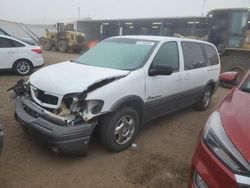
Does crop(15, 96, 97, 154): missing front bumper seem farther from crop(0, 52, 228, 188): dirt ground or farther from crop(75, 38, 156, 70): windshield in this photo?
crop(75, 38, 156, 70): windshield

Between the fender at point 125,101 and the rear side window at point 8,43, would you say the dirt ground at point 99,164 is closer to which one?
the fender at point 125,101

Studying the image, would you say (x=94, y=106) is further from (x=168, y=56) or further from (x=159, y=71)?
(x=168, y=56)

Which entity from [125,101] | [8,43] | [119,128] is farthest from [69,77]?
[8,43]

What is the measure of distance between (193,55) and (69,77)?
9.67ft

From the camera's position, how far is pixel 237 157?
2236 millimetres

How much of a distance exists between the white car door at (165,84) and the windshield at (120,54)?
0.23 meters

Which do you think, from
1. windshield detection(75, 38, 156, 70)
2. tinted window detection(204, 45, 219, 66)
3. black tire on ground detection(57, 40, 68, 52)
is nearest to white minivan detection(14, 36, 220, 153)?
windshield detection(75, 38, 156, 70)

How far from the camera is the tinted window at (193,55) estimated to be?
5746 mm

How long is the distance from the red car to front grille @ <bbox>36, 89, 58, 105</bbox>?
83.1 inches

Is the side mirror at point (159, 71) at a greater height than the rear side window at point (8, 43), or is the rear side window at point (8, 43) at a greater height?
the side mirror at point (159, 71)

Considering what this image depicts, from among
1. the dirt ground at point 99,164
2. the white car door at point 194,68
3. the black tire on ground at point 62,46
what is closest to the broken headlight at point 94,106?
the dirt ground at point 99,164

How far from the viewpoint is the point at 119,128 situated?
14.1 feet

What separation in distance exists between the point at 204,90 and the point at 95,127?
3.48 m

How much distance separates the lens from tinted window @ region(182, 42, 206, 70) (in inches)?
226
